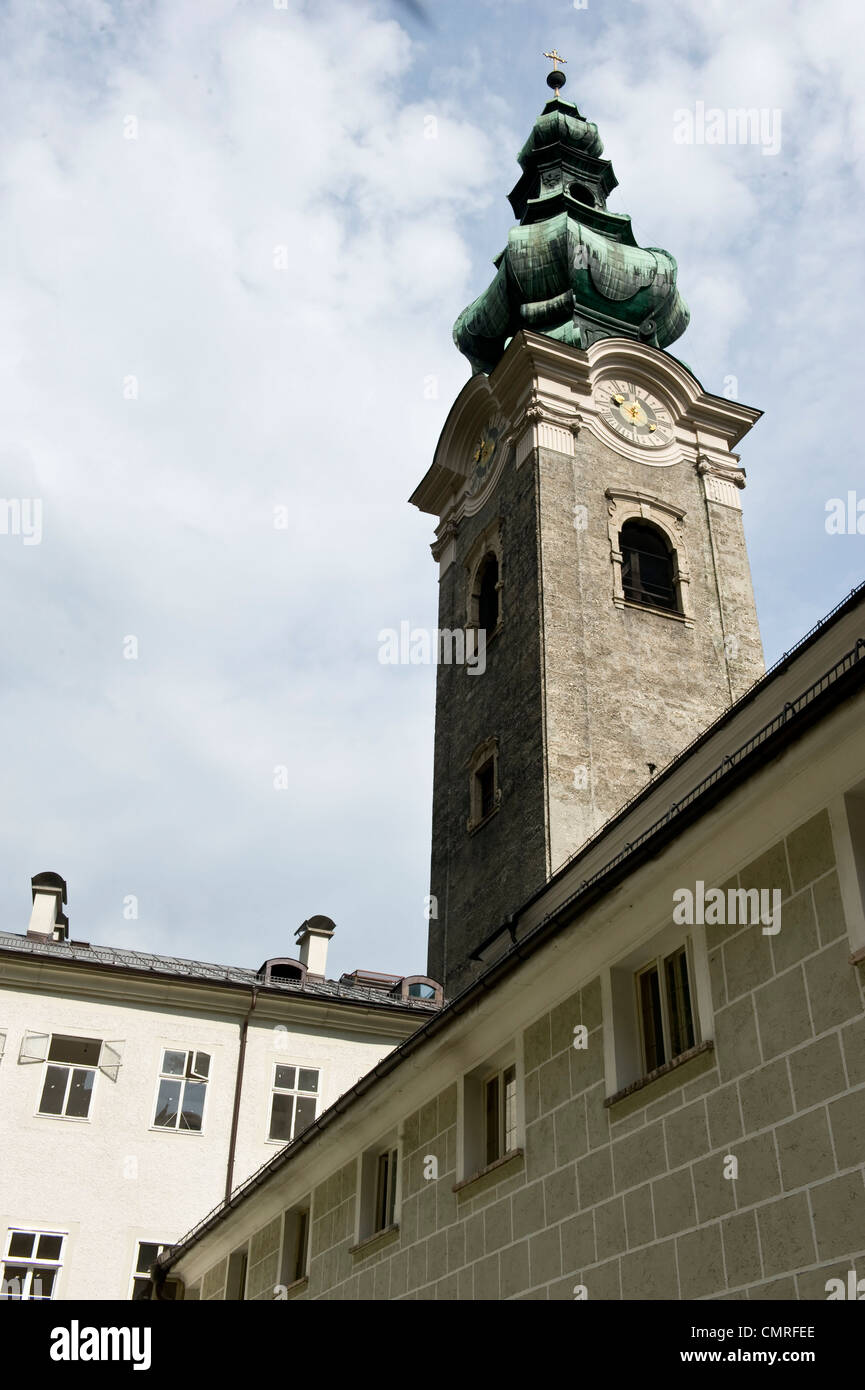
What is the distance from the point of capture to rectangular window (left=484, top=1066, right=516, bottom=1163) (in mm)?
11727

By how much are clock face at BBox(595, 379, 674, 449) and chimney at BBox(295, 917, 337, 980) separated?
42.6ft

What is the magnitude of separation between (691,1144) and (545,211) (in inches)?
1351

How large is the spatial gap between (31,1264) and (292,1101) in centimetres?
462

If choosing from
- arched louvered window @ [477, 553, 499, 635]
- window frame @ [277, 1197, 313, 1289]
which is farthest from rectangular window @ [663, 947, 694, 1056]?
arched louvered window @ [477, 553, 499, 635]

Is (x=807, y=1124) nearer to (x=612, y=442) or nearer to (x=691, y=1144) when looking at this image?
(x=691, y=1144)

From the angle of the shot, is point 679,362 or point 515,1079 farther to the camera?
point 679,362

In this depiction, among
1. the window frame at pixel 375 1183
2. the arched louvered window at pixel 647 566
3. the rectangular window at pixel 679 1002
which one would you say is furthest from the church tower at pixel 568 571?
the rectangular window at pixel 679 1002

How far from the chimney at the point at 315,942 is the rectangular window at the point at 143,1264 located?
6728 mm

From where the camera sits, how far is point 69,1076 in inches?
842

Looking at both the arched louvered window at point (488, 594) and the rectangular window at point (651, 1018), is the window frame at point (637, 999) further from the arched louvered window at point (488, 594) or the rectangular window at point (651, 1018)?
the arched louvered window at point (488, 594)

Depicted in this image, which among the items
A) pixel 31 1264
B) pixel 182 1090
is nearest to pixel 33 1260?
pixel 31 1264
